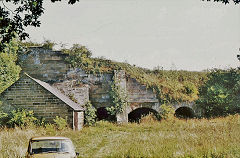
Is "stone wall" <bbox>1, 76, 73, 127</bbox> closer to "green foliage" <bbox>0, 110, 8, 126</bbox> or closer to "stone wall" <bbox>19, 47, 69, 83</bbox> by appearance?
"green foliage" <bbox>0, 110, 8, 126</bbox>

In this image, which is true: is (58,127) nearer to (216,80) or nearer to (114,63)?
(114,63)

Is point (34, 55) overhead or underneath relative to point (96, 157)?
overhead

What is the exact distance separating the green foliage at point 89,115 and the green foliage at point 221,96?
29.2 ft

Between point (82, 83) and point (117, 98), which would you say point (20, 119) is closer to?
point (82, 83)

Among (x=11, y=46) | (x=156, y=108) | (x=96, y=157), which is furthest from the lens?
(x=156, y=108)

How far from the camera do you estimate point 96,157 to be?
10305 mm

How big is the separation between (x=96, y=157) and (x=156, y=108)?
492 inches

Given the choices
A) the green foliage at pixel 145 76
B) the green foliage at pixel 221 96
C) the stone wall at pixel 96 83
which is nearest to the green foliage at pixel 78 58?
the green foliage at pixel 145 76

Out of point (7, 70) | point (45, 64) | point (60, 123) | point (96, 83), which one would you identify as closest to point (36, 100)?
point (60, 123)

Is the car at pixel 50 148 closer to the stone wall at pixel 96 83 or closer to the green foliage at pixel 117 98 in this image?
the green foliage at pixel 117 98

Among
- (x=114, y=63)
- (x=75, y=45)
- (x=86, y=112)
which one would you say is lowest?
(x=86, y=112)

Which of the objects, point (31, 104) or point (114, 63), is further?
point (114, 63)

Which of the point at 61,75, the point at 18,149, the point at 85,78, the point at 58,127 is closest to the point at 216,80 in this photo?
the point at 85,78

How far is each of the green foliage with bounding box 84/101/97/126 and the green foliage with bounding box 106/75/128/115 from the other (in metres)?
1.22
